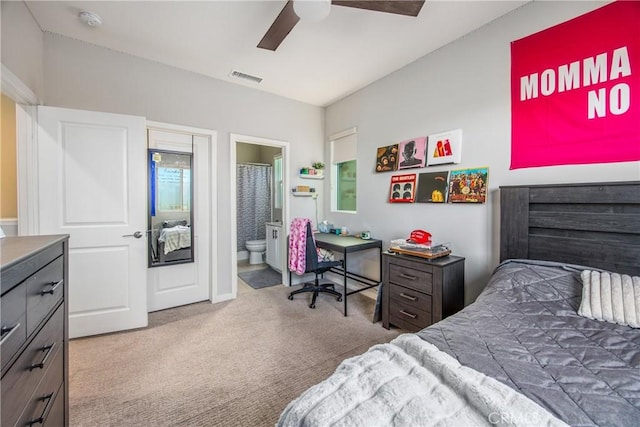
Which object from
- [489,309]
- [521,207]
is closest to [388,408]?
[489,309]

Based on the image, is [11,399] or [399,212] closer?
[11,399]

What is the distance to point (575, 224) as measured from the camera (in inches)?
67.6

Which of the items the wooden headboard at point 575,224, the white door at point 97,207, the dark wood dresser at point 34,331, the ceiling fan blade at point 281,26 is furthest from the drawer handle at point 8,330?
the wooden headboard at point 575,224

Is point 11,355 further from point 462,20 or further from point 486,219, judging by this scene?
point 462,20

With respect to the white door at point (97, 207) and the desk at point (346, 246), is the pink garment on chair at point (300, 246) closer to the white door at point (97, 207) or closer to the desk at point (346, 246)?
the desk at point (346, 246)

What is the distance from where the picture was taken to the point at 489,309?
4.55 feet

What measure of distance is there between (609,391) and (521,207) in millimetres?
1415

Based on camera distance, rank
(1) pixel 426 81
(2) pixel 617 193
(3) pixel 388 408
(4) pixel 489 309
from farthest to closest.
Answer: (1) pixel 426 81 < (2) pixel 617 193 < (4) pixel 489 309 < (3) pixel 388 408

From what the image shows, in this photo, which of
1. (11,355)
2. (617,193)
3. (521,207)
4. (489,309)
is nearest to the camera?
(11,355)

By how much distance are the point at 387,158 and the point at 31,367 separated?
3058 mm

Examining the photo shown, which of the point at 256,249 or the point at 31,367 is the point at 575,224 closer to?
the point at 31,367

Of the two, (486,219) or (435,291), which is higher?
(486,219)

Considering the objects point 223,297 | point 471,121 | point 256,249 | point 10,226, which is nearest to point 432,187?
point 471,121

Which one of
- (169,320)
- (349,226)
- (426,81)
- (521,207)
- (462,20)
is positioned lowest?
(169,320)
